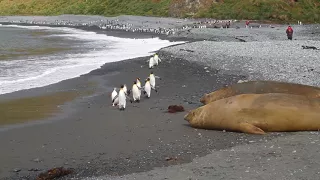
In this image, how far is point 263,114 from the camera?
11.2 meters

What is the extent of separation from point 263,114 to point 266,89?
223 cm

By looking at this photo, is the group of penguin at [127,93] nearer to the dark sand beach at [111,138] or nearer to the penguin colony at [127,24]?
the dark sand beach at [111,138]

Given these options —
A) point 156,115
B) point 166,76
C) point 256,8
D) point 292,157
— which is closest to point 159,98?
point 156,115

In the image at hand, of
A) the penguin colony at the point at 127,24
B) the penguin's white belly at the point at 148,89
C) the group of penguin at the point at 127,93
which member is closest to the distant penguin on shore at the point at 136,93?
the group of penguin at the point at 127,93

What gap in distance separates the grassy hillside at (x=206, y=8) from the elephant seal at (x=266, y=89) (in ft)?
162

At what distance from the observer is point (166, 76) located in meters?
21.2

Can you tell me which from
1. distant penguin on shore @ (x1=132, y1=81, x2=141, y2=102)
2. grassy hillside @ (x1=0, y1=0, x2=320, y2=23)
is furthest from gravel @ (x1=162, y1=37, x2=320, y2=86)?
grassy hillside @ (x1=0, y1=0, x2=320, y2=23)

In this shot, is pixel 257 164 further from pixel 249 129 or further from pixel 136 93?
pixel 136 93

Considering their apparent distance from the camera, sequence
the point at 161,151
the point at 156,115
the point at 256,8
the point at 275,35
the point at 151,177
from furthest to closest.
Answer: the point at 256,8 → the point at 275,35 → the point at 156,115 → the point at 161,151 → the point at 151,177

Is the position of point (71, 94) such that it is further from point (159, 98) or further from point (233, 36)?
point (233, 36)

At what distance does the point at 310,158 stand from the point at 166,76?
42.0 feet

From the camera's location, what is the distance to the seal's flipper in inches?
433

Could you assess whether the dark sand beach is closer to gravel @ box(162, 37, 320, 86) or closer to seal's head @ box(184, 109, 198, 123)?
seal's head @ box(184, 109, 198, 123)

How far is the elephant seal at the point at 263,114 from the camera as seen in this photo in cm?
1088
